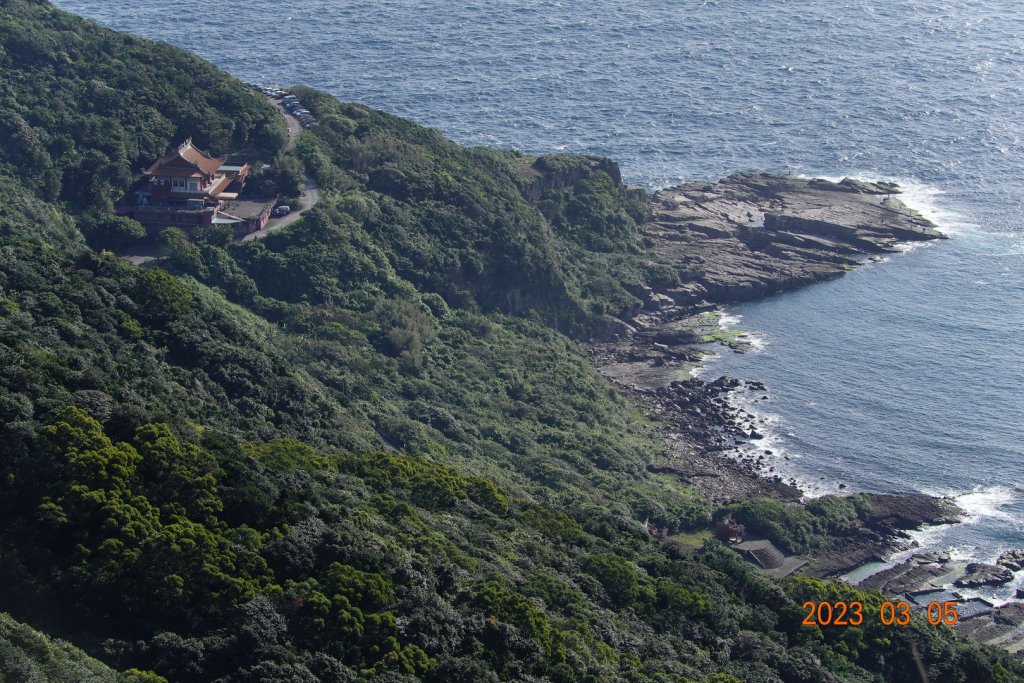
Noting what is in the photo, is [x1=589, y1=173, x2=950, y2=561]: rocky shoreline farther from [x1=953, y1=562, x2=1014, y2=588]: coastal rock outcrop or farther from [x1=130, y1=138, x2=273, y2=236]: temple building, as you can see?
[x1=130, y1=138, x2=273, y2=236]: temple building

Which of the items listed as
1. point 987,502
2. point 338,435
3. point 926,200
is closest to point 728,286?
point 926,200

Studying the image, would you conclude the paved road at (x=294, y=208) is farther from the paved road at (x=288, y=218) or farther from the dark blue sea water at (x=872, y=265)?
the dark blue sea water at (x=872, y=265)

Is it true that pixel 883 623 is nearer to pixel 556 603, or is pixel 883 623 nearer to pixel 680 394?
pixel 556 603

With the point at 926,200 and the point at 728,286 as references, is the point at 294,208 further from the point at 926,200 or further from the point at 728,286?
the point at 926,200

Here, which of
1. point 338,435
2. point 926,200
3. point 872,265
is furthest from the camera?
point 926,200

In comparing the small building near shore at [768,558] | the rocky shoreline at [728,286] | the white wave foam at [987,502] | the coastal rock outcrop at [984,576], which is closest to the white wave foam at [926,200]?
the rocky shoreline at [728,286]

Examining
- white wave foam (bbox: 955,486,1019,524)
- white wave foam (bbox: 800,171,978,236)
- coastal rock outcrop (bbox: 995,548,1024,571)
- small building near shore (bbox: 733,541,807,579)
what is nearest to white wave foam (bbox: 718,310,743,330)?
white wave foam (bbox: 800,171,978,236)

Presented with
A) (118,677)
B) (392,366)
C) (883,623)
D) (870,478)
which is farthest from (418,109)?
(118,677)
